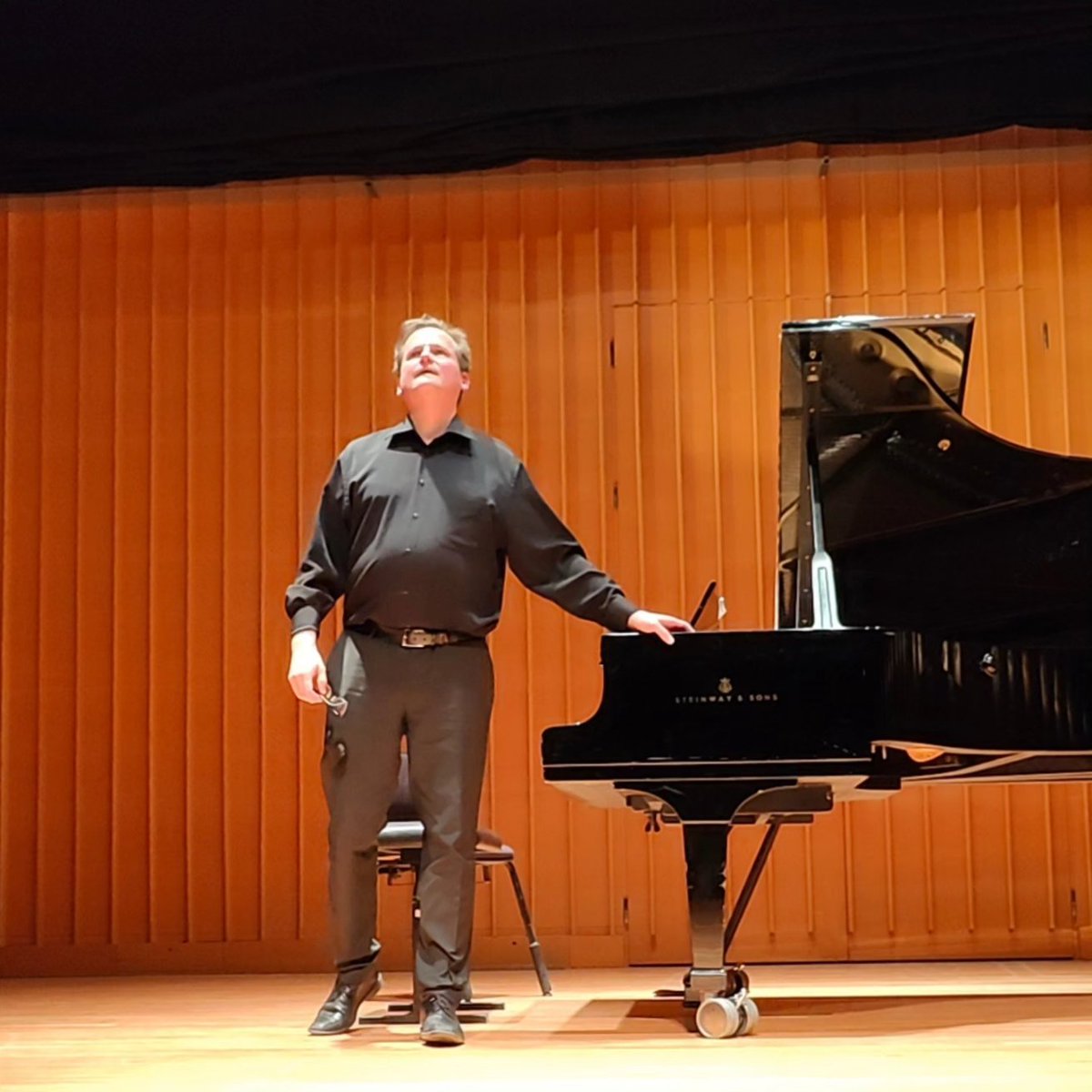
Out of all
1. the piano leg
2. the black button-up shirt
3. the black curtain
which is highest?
the black curtain

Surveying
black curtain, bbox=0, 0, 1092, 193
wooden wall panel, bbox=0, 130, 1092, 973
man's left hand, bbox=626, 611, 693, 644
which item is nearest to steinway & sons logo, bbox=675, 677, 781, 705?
man's left hand, bbox=626, 611, 693, 644

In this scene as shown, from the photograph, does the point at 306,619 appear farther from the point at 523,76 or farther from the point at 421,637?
the point at 523,76

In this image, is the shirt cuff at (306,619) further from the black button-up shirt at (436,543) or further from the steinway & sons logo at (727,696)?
the steinway & sons logo at (727,696)

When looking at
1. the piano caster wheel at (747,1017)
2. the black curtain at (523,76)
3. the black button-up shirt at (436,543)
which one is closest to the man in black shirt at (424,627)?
the black button-up shirt at (436,543)

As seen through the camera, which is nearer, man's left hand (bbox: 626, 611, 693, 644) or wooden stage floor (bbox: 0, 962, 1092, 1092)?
wooden stage floor (bbox: 0, 962, 1092, 1092)

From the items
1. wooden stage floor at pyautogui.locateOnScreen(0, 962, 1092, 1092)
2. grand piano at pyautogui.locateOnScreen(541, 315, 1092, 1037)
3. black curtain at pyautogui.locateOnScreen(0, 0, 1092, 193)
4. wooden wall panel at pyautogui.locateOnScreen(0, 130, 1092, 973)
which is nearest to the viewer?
wooden stage floor at pyautogui.locateOnScreen(0, 962, 1092, 1092)

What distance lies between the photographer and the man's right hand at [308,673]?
133 inches

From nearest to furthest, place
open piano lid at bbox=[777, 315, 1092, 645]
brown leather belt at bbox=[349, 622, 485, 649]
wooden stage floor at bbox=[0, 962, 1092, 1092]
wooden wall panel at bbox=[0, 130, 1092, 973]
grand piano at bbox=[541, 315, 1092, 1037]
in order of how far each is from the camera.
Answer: wooden stage floor at bbox=[0, 962, 1092, 1092]
grand piano at bbox=[541, 315, 1092, 1037]
brown leather belt at bbox=[349, 622, 485, 649]
open piano lid at bbox=[777, 315, 1092, 645]
wooden wall panel at bbox=[0, 130, 1092, 973]

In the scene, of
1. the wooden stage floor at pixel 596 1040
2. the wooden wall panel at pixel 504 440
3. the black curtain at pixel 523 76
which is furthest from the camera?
the wooden wall panel at pixel 504 440

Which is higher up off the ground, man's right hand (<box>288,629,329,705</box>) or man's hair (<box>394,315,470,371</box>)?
man's hair (<box>394,315,470,371</box>)

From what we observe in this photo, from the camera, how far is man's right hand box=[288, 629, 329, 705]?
3369 mm

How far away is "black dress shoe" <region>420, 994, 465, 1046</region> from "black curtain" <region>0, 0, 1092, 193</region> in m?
3.10

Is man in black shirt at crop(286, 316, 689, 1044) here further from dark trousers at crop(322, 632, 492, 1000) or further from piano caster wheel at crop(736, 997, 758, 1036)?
piano caster wheel at crop(736, 997, 758, 1036)

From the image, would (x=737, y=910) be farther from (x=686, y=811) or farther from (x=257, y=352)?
(x=257, y=352)
